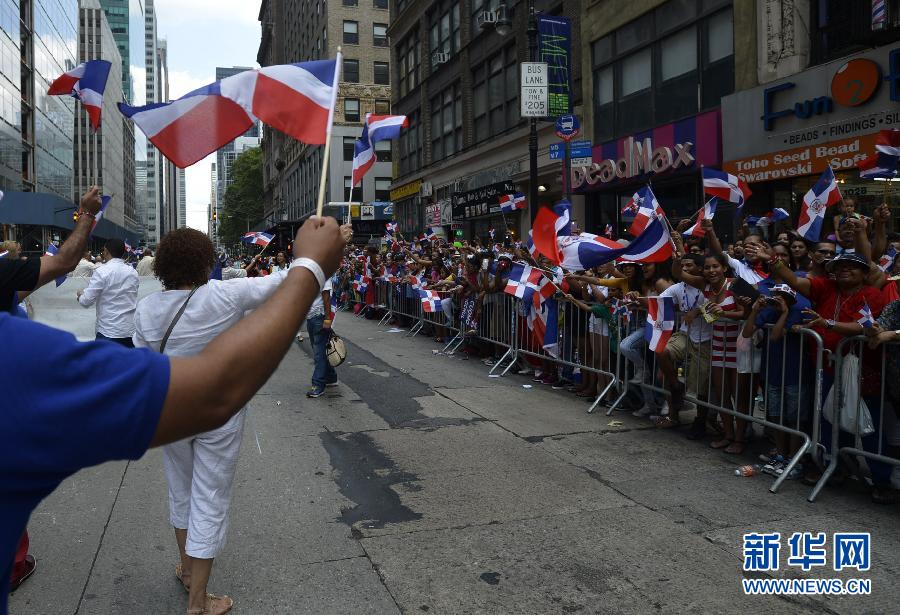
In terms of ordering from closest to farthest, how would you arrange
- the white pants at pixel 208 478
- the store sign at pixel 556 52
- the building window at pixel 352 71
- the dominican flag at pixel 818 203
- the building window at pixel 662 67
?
the white pants at pixel 208 478 → the dominican flag at pixel 818 203 → the building window at pixel 662 67 → the store sign at pixel 556 52 → the building window at pixel 352 71

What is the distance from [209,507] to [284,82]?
2270 mm

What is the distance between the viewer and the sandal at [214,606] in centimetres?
380

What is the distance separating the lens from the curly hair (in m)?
3.99

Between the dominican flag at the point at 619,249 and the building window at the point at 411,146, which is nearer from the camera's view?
the dominican flag at the point at 619,249

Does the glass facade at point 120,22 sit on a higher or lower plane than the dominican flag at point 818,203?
higher

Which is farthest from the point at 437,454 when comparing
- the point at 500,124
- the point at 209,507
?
the point at 500,124

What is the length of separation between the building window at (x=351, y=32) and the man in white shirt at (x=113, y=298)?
52486 mm

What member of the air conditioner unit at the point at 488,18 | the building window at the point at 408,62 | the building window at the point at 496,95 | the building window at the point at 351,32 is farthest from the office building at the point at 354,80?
the air conditioner unit at the point at 488,18

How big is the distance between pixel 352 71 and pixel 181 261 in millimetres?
55333

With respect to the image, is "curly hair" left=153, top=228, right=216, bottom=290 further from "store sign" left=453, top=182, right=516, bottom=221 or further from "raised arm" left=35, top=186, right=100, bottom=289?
"store sign" left=453, top=182, right=516, bottom=221

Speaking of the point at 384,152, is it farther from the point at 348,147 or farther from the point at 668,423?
the point at 668,423

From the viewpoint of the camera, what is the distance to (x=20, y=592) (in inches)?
163

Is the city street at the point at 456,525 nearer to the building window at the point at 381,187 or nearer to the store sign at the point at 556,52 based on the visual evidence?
the store sign at the point at 556,52

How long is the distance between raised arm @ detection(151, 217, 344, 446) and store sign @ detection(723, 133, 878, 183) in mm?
11807
